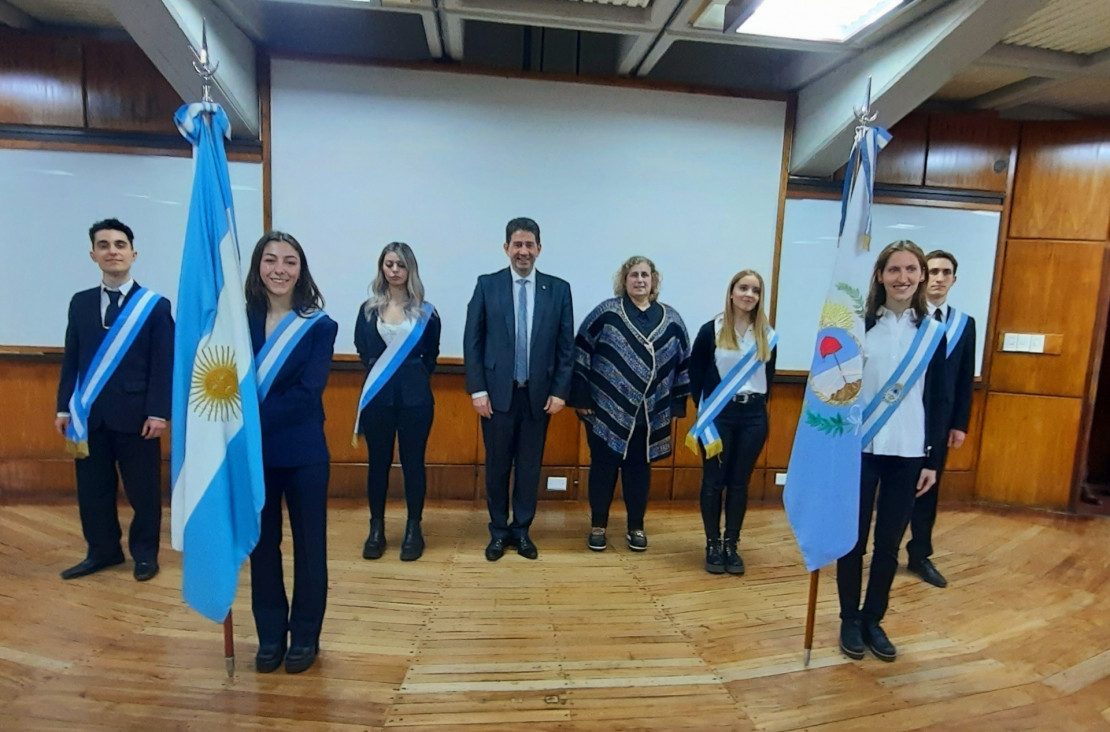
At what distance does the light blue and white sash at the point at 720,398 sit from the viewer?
2807mm

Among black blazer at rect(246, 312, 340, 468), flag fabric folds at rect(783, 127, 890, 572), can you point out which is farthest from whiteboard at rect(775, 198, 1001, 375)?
black blazer at rect(246, 312, 340, 468)

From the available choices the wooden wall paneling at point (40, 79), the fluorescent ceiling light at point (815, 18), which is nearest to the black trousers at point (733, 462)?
the fluorescent ceiling light at point (815, 18)

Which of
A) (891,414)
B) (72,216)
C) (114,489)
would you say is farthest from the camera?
(72,216)

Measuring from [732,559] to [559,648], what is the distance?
44.6 inches

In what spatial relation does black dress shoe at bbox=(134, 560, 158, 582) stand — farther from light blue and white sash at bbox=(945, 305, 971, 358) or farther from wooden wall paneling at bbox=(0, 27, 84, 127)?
light blue and white sash at bbox=(945, 305, 971, 358)

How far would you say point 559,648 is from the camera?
7.36 ft

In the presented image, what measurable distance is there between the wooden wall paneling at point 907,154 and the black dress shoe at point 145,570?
473 centimetres

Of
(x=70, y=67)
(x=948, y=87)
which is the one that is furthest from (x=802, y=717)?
(x=70, y=67)

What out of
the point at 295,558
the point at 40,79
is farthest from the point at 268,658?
the point at 40,79

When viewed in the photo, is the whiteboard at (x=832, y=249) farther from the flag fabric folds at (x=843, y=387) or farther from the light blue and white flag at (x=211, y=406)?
the light blue and white flag at (x=211, y=406)

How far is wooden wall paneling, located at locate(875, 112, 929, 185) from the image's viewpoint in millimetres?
3998

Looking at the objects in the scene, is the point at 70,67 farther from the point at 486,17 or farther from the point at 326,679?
the point at 326,679

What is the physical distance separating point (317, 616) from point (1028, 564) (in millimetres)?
3637

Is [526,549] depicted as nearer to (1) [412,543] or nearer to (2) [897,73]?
(1) [412,543]
